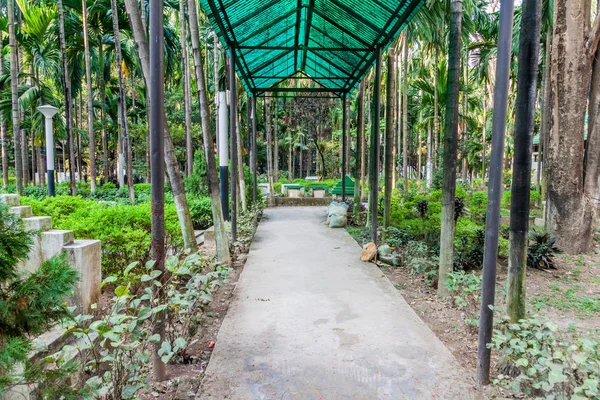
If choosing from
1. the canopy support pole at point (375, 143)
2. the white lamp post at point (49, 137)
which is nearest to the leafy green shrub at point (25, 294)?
the canopy support pole at point (375, 143)

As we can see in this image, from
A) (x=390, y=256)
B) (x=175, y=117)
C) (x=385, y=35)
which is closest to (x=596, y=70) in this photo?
(x=385, y=35)

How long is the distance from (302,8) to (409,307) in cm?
604

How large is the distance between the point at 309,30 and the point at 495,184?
7178 millimetres

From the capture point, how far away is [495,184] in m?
2.87

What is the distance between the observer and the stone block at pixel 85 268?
152 inches

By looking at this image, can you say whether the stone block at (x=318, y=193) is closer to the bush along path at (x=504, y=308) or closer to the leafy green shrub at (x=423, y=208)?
the leafy green shrub at (x=423, y=208)

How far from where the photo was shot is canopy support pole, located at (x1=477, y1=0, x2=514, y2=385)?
2.81m

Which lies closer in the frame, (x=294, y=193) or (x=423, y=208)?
(x=423, y=208)

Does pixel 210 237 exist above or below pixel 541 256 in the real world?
above

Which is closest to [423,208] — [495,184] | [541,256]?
[541,256]

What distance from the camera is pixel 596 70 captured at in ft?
27.0

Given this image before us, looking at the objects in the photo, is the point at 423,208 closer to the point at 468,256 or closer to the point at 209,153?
the point at 468,256

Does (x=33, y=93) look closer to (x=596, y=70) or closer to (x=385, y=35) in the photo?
(x=385, y=35)

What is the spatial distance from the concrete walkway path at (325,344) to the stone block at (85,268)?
139cm
